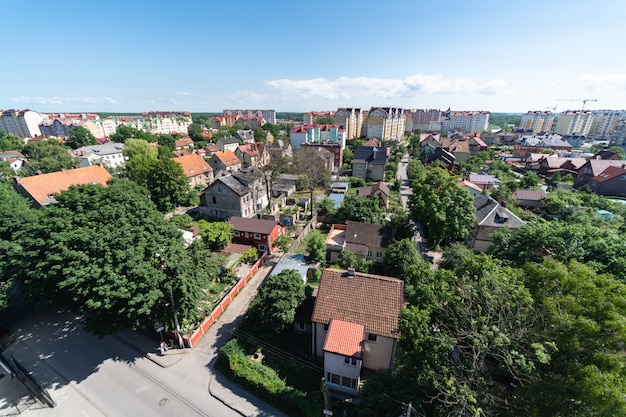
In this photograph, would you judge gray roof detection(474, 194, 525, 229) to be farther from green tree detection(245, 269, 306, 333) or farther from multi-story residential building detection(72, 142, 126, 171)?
multi-story residential building detection(72, 142, 126, 171)

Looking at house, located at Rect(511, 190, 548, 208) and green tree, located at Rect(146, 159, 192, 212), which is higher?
green tree, located at Rect(146, 159, 192, 212)

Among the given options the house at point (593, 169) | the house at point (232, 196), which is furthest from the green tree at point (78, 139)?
the house at point (593, 169)

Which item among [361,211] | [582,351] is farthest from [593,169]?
[582,351]

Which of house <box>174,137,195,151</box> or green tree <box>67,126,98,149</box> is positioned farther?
house <box>174,137,195,151</box>

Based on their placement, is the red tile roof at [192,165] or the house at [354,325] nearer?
the house at [354,325]

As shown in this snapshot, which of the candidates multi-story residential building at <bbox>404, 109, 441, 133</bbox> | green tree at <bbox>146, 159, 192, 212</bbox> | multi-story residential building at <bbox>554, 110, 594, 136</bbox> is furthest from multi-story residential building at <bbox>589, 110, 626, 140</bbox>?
green tree at <bbox>146, 159, 192, 212</bbox>

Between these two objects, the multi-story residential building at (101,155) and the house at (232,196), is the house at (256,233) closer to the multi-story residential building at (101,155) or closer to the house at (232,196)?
the house at (232,196)

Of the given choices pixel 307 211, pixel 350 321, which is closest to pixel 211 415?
pixel 350 321
